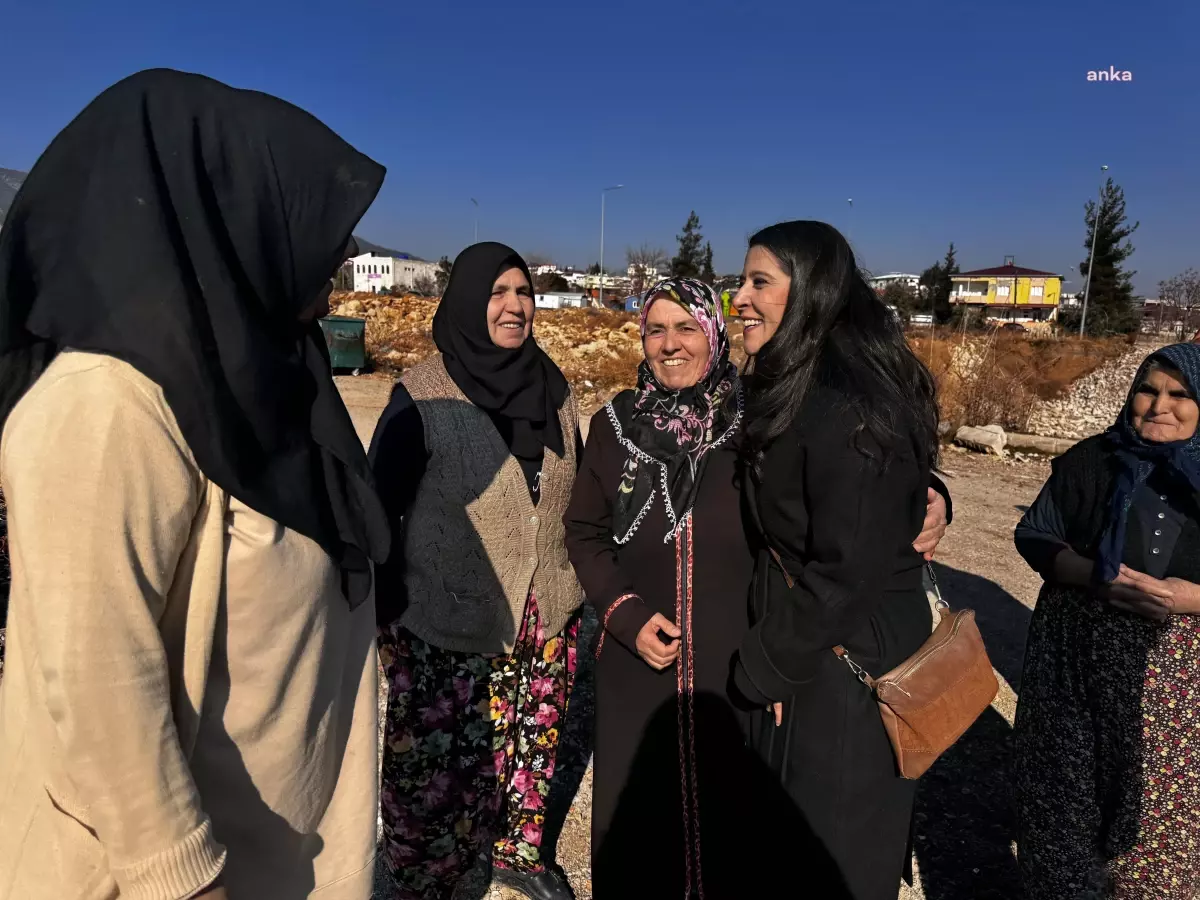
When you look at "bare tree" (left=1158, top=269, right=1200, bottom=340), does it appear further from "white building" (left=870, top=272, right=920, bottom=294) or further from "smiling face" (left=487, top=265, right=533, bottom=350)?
"smiling face" (left=487, top=265, right=533, bottom=350)

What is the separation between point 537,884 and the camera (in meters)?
2.44

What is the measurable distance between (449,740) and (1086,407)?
1449 centimetres

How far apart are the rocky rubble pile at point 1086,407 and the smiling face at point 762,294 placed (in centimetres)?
1250

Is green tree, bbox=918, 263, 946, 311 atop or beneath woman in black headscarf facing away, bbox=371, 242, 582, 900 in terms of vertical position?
atop

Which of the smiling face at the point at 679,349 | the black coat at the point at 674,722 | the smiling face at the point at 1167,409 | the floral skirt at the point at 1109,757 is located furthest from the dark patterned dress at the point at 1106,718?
the smiling face at the point at 679,349

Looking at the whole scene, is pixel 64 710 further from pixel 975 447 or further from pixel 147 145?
pixel 975 447

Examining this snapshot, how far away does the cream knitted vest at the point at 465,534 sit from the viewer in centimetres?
211

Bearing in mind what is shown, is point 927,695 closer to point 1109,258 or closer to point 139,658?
point 139,658

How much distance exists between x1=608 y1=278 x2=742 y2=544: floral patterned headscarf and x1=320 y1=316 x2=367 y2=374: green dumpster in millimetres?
14688

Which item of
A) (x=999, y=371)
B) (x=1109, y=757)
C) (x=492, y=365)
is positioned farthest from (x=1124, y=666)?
(x=999, y=371)

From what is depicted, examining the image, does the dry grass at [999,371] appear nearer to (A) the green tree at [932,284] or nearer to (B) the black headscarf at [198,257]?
(B) the black headscarf at [198,257]

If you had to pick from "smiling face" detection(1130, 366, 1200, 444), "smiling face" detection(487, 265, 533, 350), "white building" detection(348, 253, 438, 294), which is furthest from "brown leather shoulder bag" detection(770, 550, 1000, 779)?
"white building" detection(348, 253, 438, 294)

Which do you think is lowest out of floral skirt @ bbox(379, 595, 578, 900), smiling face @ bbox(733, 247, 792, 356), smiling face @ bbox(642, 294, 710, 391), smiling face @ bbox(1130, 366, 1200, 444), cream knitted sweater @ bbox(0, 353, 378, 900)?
floral skirt @ bbox(379, 595, 578, 900)

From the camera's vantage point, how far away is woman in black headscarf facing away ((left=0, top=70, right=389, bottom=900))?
32.9 inches
